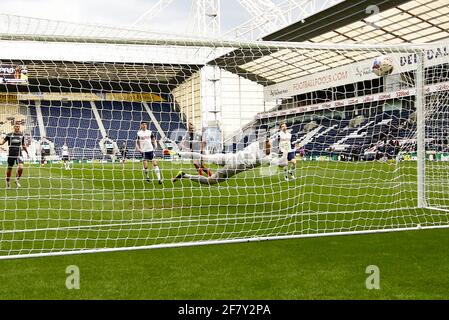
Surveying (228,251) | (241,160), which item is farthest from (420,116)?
(228,251)

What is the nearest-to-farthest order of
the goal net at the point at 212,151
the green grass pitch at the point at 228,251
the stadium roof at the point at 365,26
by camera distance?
the green grass pitch at the point at 228,251, the goal net at the point at 212,151, the stadium roof at the point at 365,26

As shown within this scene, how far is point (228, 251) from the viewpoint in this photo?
5.00 metres

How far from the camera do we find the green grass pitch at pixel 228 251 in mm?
3645

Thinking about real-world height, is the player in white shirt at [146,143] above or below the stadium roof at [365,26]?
below

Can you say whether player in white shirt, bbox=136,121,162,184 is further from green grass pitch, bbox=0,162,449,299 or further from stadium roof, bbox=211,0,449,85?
stadium roof, bbox=211,0,449,85

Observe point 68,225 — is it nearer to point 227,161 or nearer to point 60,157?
point 227,161

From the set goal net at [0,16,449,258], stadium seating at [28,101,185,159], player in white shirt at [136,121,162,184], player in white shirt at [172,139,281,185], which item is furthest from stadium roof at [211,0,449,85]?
player in white shirt at [172,139,281,185]

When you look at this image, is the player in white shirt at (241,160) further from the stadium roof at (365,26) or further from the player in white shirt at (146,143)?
the stadium roof at (365,26)

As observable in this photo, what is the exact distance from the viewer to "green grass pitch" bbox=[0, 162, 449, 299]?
3645 millimetres

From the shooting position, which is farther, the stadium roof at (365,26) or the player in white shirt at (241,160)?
the stadium roof at (365,26)

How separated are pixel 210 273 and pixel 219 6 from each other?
3743cm

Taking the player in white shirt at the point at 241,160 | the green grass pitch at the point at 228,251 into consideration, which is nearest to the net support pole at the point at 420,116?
the green grass pitch at the point at 228,251

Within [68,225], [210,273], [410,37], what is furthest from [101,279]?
[410,37]

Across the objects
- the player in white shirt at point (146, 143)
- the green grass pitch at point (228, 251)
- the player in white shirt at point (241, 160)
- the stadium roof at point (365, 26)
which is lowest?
the green grass pitch at point (228, 251)
